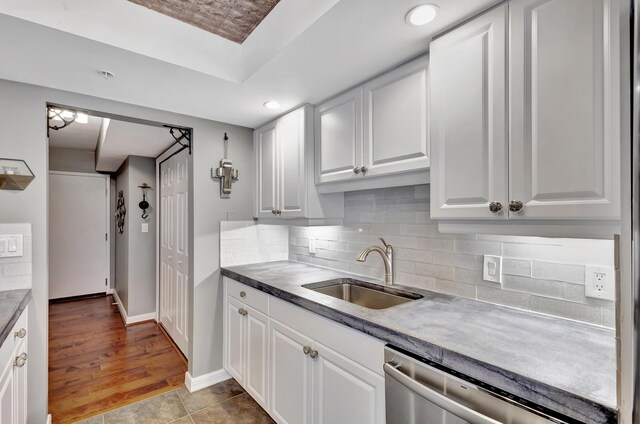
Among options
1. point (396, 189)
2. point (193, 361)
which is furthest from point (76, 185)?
point (396, 189)

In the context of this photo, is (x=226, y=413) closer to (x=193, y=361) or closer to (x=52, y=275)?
(x=193, y=361)

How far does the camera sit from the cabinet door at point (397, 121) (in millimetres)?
1500

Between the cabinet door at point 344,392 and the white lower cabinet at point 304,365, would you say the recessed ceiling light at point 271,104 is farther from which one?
the cabinet door at point 344,392

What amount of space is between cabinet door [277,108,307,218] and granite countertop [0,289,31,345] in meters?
1.48

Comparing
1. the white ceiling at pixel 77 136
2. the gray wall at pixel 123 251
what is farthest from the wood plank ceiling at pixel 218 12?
the gray wall at pixel 123 251

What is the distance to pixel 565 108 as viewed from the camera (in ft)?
3.29

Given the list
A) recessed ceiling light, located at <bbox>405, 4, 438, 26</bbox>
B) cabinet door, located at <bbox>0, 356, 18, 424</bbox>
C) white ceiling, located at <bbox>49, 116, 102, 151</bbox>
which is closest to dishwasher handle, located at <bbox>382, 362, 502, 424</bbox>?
recessed ceiling light, located at <bbox>405, 4, 438, 26</bbox>

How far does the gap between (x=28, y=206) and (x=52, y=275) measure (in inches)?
148

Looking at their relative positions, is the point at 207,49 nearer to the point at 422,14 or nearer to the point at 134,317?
the point at 422,14

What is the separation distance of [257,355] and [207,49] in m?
1.83

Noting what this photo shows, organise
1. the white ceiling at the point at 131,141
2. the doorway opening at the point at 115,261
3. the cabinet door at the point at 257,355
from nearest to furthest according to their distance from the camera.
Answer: the cabinet door at the point at 257,355 → the doorway opening at the point at 115,261 → the white ceiling at the point at 131,141

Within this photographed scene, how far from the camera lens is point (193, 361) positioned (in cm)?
247

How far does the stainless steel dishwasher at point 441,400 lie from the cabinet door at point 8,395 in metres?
1.43

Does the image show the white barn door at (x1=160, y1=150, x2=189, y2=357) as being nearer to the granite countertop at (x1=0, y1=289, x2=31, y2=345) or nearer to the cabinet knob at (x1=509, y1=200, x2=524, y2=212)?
the granite countertop at (x1=0, y1=289, x2=31, y2=345)
